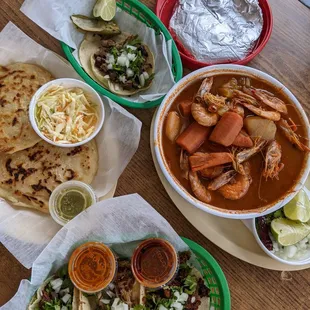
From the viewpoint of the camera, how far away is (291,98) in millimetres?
2580

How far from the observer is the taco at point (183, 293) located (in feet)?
8.15

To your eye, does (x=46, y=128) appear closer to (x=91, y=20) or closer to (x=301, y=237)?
(x=91, y=20)

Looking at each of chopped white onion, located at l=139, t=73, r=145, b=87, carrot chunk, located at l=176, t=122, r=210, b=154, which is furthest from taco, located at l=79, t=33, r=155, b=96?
carrot chunk, located at l=176, t=122, r=210, b=154

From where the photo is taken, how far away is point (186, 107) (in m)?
2.57

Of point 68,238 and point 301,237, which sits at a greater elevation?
point 301,237

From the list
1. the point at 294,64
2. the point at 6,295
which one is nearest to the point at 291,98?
the point at 294,64

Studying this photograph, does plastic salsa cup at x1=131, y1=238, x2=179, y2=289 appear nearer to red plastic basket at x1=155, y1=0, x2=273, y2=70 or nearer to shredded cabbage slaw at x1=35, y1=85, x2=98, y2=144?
shredded cabbage slaw at x1=35, y1=85, x2=98, y2=144

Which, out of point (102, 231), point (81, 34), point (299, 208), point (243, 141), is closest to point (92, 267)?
point (102, 231)

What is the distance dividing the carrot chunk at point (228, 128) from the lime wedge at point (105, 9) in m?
0.83

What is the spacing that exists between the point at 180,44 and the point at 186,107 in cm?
41

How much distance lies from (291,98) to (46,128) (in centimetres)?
130

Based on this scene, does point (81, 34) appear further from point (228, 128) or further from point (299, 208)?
point (299, 208)

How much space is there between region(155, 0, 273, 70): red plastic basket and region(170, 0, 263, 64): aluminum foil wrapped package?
26 mm

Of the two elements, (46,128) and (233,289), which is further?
(233,289)
